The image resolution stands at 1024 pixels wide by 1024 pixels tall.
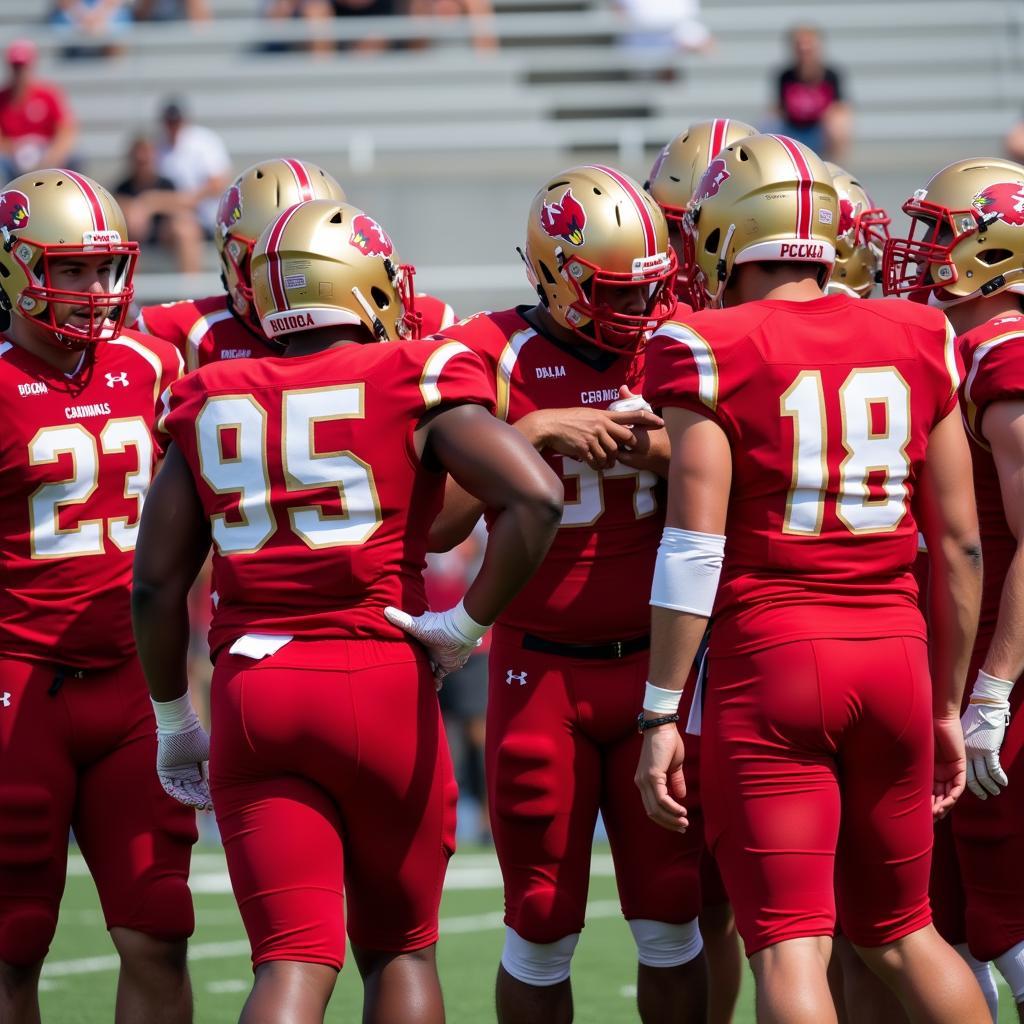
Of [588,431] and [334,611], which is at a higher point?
[588,431]

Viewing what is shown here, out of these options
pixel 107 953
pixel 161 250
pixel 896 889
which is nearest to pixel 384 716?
pixel 896 889

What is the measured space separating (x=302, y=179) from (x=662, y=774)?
2.36 m

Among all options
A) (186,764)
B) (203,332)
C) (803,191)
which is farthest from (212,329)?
(803,191)

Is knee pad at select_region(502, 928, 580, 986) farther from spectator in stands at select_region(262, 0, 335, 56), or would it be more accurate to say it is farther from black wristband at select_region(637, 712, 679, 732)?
spectator in stands at select_region(262, 0, 335, 56)

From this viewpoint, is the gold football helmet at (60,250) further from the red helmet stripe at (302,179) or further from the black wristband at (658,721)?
the black wristband at (658,721)

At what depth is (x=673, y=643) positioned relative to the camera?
375 cm

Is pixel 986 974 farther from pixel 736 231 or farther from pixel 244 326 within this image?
pixel 244 326

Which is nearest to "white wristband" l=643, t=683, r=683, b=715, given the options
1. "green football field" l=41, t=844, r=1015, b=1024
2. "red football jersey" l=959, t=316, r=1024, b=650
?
"red football jersey" l=959, t=316, r=1024, b=650

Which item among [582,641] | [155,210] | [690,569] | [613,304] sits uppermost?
[613,304]

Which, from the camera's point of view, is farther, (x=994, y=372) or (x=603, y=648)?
(x=603, y=648)

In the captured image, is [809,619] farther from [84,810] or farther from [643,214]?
[84,810]

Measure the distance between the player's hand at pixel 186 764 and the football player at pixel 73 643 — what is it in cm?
26

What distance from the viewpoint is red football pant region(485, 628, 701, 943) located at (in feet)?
14.4

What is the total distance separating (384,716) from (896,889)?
3.70 feet
